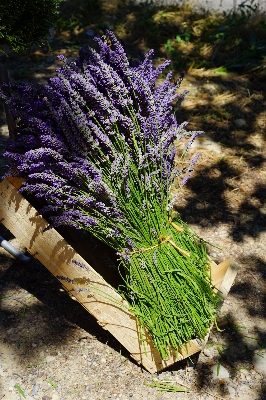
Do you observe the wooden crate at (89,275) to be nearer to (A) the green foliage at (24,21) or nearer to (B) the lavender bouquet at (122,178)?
(B) the lavender bouquet at (122,178)

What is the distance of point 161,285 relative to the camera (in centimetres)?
260

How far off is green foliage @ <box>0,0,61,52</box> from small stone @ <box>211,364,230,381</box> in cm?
187

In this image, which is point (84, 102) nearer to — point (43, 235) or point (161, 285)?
point (43, 235)

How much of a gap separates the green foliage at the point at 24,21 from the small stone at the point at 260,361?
1.97 metres

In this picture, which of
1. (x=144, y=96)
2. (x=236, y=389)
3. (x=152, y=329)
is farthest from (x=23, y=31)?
(x=236, y=389)

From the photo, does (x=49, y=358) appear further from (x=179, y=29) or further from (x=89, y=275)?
(x=179, y=29)

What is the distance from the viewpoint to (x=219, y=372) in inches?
111

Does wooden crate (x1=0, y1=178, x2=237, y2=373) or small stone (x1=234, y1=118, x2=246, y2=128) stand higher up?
wooden crate (x1=0, y1=178, x2=237, y2=373)

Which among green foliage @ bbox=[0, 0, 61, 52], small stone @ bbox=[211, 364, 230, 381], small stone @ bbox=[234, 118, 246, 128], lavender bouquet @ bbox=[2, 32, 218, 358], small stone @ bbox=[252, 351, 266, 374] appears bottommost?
small stone @ bbox=[234, 118, 246, 128]

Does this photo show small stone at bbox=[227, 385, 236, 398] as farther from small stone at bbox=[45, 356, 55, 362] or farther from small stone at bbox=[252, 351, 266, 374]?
small stone at bbox=[45, 356, 55, 362]

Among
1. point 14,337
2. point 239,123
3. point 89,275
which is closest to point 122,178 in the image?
point 89,275

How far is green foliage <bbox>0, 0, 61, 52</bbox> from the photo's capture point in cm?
268

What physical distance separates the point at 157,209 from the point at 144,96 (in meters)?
0.56

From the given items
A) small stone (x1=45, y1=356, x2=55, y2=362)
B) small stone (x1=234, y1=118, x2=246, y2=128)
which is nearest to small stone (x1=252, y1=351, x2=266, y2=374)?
small stone (x1=45, y1=356, x2=55, y2=362)
